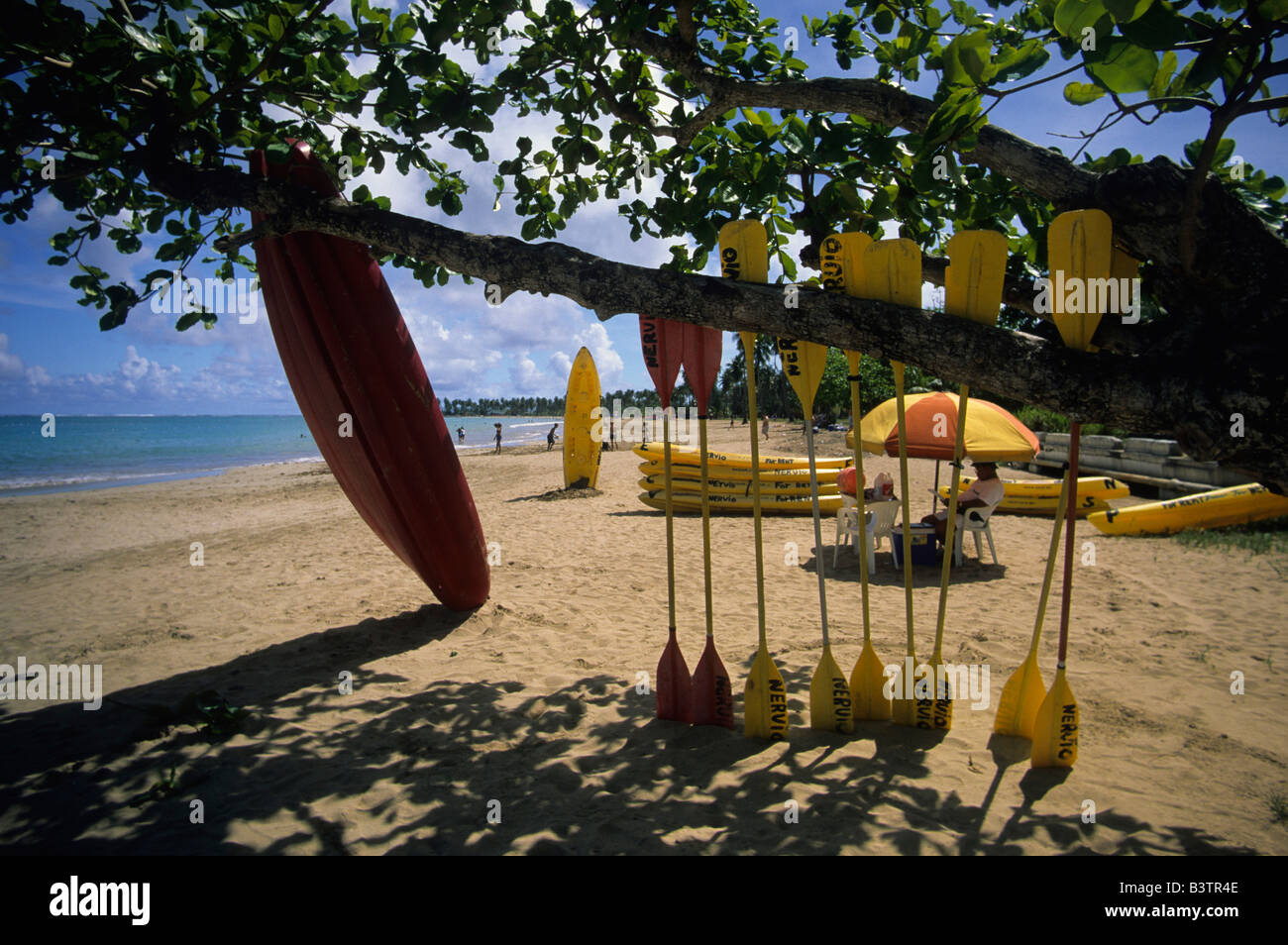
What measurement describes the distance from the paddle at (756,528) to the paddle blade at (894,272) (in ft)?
1.68

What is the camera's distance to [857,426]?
342 centimetres

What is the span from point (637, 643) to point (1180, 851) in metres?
3.59

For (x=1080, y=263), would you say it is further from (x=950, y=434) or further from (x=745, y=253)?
(x=950, y=434)

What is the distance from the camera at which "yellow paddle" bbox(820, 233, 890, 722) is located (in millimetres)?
3143

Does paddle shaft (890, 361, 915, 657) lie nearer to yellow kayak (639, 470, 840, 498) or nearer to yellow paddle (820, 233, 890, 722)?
yellow paddle (820, 233, 890, 722)

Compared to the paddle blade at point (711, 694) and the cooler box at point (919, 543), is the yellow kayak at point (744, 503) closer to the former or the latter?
the cooler box at point (919, 543)

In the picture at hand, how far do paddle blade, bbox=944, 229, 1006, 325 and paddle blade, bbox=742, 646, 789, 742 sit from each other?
2.03 metres

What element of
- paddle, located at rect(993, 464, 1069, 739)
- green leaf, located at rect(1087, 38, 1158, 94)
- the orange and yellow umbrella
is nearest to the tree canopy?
green leaf, located at rect(1087, 38, 1158, 94)

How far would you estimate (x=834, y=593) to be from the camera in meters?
6.90

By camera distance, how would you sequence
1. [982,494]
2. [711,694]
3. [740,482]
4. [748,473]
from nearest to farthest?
1. [711,694]
2. [982,494]
3. [748,473]
4. [740,482]

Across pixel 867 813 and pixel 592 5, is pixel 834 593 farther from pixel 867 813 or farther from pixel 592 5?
pixel 592 5

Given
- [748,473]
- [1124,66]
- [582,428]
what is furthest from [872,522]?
[582,428]

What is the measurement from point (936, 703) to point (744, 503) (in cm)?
824

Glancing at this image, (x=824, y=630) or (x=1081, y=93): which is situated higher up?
(x=1081, y=93)
